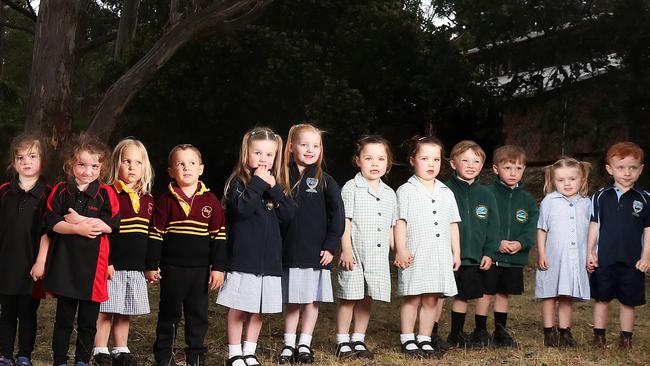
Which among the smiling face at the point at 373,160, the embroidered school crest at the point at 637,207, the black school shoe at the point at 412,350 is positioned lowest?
the black school shoe at the point at 412,350

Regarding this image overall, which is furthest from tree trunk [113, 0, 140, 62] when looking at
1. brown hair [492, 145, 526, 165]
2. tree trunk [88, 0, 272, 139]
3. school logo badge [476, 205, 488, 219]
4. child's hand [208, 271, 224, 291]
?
child's hand [208, 271, 224, 291]

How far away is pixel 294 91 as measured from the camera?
55.0 feet

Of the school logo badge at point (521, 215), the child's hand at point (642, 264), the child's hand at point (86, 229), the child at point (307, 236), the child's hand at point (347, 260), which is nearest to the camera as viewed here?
the child's hand at point (86, 229)

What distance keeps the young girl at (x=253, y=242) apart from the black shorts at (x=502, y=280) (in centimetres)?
199

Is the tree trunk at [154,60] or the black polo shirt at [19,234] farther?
the tree trunk at [154,60]

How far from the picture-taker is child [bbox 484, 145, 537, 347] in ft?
22.5

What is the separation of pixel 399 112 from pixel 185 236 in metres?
12.5

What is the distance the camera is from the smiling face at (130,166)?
557 centimetres

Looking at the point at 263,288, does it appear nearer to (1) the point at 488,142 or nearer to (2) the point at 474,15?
(2) the point at 474,15

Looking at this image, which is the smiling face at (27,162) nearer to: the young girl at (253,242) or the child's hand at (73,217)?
the child's hand at (73,217)

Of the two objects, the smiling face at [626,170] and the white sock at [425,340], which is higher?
the smiling face at [626,170]

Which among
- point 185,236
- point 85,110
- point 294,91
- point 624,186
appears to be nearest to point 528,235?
point 624,186

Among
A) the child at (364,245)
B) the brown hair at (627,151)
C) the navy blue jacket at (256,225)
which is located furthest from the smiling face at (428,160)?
the brown hair at (627,151)

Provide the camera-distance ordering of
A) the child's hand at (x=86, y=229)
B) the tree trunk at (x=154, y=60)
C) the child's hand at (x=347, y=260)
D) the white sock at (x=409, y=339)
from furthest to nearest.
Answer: the tree trunk at (x=154, y=60)
the white sock at (x=409, y=339)
the child's hand at (x=347, y=260)
the child's hand at (x=86, y=229)
